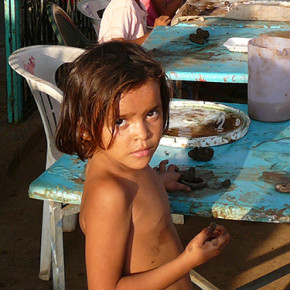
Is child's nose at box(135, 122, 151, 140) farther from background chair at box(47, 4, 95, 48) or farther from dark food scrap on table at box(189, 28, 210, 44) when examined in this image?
background chair at box(47, 4, 95, 48)

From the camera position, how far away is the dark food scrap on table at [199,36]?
3.61 m

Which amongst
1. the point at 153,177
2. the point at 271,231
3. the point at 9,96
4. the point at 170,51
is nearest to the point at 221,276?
the point at 271,231

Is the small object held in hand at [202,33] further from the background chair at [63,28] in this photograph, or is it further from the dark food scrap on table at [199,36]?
the background chair at [63,28]

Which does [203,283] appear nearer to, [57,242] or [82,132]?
[57,242]

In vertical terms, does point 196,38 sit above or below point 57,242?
above

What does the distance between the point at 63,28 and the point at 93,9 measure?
947 millimetres

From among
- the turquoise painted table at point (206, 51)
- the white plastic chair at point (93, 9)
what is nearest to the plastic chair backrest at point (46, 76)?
the turquoise painted table at point (206, 51)

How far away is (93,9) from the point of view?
530 cm

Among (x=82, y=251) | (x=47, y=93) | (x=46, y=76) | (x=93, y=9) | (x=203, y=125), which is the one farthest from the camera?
(x=93, y=9)

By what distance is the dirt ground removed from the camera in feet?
10.5

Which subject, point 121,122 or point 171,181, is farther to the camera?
point 171,181

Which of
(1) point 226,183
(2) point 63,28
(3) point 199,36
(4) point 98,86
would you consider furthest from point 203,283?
(2) point 63,28

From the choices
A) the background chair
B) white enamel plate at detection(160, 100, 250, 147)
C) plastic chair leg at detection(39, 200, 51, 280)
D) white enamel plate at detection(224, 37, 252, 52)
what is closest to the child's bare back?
white enamel plate at detection(160, 100, 250, 147)

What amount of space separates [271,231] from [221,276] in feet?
1.93
